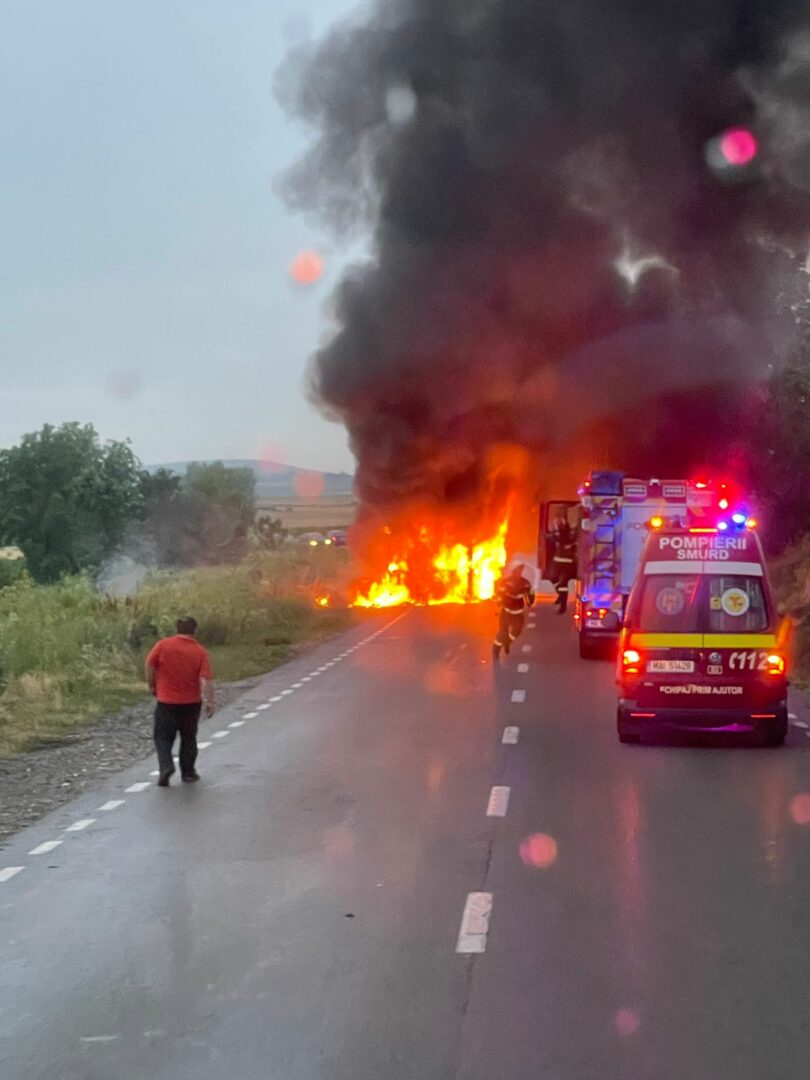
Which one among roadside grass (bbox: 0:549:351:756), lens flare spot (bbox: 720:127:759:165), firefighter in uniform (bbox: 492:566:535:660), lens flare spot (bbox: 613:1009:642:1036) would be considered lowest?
roadside grass (bbox: 0:549:351:756)

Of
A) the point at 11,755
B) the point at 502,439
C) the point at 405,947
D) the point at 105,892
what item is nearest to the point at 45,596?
the point at 11,755

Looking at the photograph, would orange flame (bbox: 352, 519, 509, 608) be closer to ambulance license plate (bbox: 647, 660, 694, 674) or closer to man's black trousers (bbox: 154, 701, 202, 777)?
ambulance license plate (bbox: 647, 660, 694, 674)

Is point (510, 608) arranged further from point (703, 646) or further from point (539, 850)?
point (539, 850)

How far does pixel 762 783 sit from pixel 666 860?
3.37 m

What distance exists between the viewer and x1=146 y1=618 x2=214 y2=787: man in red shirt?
502 inches

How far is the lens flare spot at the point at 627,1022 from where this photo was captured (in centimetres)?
570

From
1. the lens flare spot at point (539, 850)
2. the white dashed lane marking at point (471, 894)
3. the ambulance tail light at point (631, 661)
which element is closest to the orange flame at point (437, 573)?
the white dashed lane marking at point (471, 894)

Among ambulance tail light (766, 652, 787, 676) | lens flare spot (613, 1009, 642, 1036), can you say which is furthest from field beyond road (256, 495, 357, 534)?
lens flare spot (613, 1009, 642, 1036)

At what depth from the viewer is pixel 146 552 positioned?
3167 inches

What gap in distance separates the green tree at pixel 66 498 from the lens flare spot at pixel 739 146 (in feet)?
116

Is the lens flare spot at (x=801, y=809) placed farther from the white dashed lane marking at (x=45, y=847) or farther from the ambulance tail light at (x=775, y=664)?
the white dashed lane marking at (x=45, y=847)

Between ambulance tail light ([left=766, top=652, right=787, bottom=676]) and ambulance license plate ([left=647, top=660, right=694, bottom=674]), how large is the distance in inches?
28.4

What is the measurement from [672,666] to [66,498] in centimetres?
5815

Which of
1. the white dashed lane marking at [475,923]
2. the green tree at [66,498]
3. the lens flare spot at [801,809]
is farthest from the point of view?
the green tree at [66,498]
